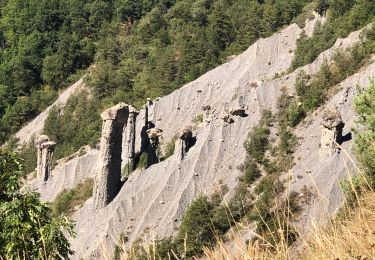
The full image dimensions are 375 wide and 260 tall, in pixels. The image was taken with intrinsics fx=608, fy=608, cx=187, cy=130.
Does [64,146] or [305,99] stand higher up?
[305,99]

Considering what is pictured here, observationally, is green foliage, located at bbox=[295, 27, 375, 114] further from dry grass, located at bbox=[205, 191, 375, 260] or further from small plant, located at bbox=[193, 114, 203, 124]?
dry grass, located at bbox=[205, 191, 375, 260]

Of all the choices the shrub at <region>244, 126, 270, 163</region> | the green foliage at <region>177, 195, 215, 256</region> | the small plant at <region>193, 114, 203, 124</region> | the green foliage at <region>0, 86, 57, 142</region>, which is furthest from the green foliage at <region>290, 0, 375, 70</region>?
the green foliage at <region>0, 86, 57, 142</region>

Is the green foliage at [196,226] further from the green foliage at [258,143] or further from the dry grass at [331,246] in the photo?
the dry grass at [331,246]

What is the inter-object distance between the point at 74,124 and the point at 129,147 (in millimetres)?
24039

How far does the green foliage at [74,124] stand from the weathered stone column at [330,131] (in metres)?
26.8

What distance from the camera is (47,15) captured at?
88.4 meters

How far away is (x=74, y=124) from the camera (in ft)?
197

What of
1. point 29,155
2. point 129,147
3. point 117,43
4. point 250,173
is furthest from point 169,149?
point 117,43

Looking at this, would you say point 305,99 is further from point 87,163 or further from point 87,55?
point 87,55

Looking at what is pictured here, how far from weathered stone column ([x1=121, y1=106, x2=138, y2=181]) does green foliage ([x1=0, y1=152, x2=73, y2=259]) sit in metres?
27.0

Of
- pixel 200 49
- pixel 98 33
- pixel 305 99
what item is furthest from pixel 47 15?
pixel 305 99

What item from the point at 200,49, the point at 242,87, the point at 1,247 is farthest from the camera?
the point at 200,49

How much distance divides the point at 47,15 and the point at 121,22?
12.6 m

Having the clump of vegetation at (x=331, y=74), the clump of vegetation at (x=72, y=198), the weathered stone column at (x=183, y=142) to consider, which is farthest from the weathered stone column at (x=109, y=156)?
the clump of vegetation at (x=331, y=74)
